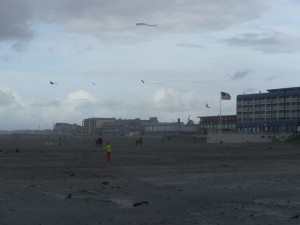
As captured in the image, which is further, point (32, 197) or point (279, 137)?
point (279, 137)

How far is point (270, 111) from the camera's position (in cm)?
14112

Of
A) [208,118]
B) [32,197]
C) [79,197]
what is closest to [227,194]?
[79,197]

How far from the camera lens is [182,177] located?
2488 cm

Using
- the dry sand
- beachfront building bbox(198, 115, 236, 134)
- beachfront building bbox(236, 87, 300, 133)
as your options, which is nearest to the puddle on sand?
the dry sand

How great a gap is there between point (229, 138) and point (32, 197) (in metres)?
87.1

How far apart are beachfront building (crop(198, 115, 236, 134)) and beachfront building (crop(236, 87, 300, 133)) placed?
15.9 metres

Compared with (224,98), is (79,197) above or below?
below

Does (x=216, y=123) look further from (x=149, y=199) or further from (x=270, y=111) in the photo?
(x=149, y=199)

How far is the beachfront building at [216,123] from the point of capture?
558 ft

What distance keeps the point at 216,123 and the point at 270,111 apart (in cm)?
3603

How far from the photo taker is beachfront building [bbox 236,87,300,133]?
13350 centimetres

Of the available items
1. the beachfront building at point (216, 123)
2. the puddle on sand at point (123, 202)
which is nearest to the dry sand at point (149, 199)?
the puddle on sand at point (123, 202)

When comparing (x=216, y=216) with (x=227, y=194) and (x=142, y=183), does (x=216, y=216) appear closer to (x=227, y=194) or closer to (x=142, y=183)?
(x=227, y=194)

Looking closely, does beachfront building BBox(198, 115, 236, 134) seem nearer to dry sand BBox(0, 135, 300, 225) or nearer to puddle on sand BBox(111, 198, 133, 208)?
dry sand BBox(0, 135, 300, 225)
